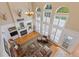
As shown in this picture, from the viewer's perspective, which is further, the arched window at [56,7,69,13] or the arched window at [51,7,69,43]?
the arched window at [51,7,69,43]

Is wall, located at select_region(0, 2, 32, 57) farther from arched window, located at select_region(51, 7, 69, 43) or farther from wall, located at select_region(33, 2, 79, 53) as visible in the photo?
wall, located at select_region(33, 2, 79, 53)

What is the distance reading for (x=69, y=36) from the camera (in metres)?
3.39

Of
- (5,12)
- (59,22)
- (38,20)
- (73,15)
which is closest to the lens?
(73,15)

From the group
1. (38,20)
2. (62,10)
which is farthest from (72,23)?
(38,20)

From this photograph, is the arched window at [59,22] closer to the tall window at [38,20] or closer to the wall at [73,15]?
the wall at [73,15]

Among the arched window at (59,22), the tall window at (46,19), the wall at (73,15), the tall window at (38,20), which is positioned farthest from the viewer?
the tall window at (38,20)

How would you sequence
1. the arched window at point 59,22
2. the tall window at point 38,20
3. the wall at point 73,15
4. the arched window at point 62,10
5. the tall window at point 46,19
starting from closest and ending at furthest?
the wall at point 73,15 → the arched window at point 62,10 → the arched window at point 59,22 → the tall window at point 46,19 → the tall window at point 38,20

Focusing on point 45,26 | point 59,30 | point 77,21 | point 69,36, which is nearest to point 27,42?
point 45,26

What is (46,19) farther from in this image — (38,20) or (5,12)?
(5,12)

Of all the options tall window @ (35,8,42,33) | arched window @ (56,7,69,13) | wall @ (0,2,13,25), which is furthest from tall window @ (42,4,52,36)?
wall @ (0,2,13,25)

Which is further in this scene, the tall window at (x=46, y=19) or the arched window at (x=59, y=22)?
the tall window at (x=46, y=19)

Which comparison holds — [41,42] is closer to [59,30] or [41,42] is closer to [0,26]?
[59,30]

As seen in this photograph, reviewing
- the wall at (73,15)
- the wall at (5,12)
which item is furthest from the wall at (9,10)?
the wall at (73,15)

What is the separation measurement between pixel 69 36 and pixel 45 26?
1.36 meters
